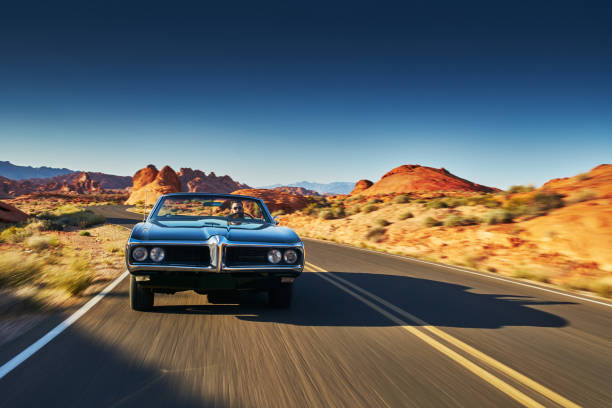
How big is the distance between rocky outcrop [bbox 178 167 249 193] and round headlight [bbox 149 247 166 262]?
161573 millimetres

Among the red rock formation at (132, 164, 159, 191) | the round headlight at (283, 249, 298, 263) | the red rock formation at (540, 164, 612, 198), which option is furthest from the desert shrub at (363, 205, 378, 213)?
the red rock formation at (132, 164, 159, 191)

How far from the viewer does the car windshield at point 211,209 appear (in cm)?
576

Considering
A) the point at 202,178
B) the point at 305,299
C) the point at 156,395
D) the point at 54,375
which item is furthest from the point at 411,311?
the point at 202,178

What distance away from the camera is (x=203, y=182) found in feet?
557

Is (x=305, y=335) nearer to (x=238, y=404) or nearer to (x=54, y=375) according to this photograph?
(x=238, y=404)

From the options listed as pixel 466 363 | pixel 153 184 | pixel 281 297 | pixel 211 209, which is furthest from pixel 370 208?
pixel 153 184

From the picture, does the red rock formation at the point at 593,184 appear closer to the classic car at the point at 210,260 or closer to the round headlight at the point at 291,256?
the round headlight at the point at 291,256

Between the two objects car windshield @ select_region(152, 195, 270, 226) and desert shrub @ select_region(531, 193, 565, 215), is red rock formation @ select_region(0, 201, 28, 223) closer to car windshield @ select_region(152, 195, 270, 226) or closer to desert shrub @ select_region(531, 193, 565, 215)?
car windshield @ select_region(152, 195, 270, 226)

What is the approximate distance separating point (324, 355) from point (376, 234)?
14.4 metres

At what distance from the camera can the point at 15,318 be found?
14.3 feet

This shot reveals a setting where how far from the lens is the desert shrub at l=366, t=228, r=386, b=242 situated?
55.6ft

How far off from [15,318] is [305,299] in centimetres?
358

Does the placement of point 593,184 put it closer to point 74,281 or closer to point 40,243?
point 74,281

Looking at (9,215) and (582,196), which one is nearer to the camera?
(582,196)
